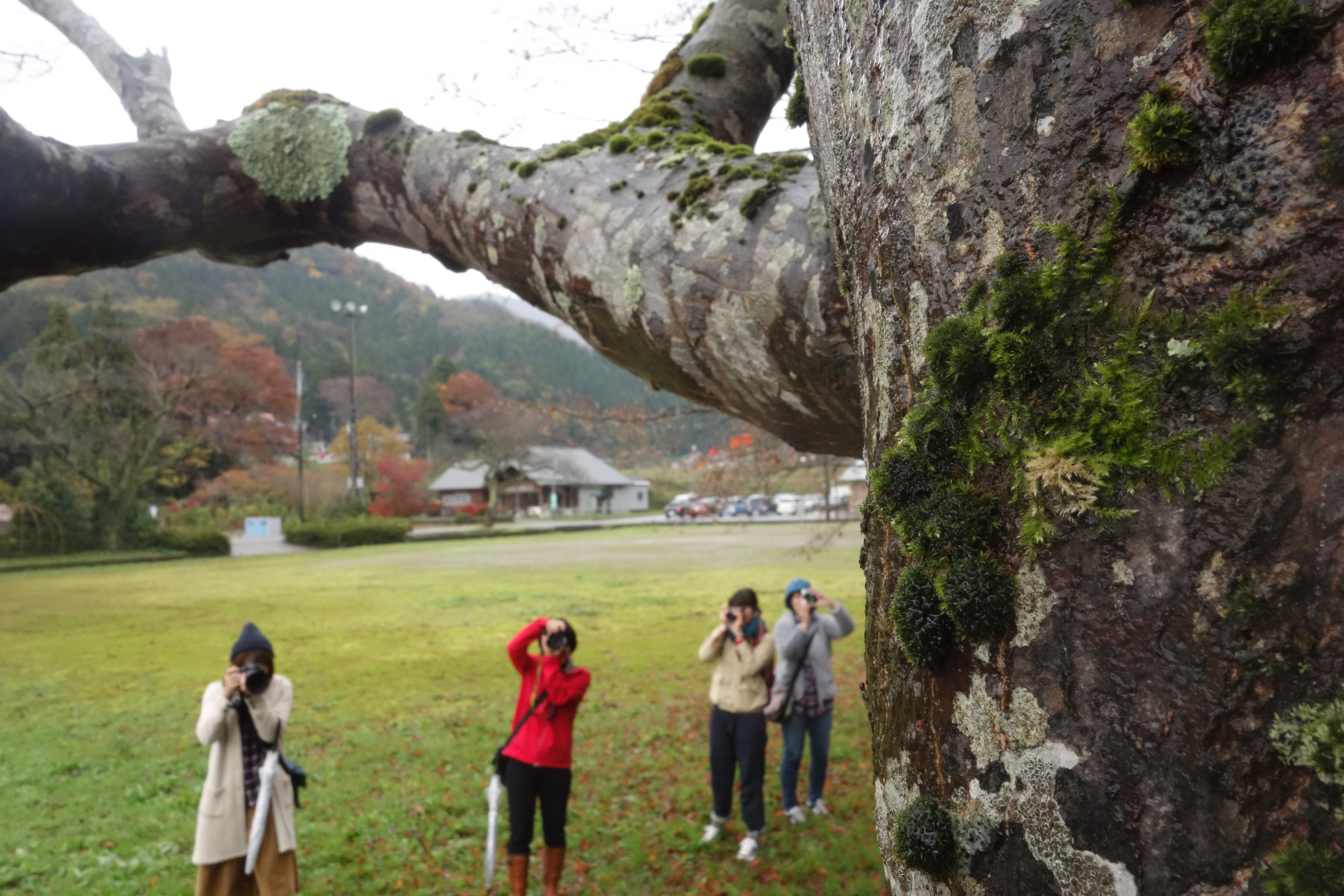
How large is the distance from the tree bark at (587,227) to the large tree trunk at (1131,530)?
2.41 ft

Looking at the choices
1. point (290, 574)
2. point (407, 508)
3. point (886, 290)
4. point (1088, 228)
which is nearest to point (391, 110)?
point (886, 290)

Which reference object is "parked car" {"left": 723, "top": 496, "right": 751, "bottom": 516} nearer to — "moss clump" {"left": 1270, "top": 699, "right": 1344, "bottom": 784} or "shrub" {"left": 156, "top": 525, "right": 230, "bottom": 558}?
"shrub" {"left": 156, "top": 525, "right": 230, "bottom": 558}

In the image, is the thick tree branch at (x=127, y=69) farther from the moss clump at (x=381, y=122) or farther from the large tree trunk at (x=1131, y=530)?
the large tree trunk at (x=1131, y=530)

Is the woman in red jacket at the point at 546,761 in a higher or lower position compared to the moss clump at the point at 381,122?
lower

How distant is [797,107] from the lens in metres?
1.82

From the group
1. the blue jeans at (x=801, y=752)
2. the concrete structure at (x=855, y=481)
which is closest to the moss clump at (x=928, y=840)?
the blue jeans at (x=801, y=752)

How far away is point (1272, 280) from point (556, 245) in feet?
6.09

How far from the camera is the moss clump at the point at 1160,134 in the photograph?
28.2 inches

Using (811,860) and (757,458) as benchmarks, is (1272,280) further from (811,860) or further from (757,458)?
(757,458)

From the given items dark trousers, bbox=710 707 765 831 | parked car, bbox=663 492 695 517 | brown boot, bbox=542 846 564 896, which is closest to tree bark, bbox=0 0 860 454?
dark trousers, bbox=710 707 765 831

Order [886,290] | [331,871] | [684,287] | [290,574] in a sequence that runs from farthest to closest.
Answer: [290,574], [331,871], [684,287], [886,290]

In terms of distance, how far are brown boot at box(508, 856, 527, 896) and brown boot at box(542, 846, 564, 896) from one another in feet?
0.40

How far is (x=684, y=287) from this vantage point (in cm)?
190

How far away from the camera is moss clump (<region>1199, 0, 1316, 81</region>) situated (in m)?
0.66
